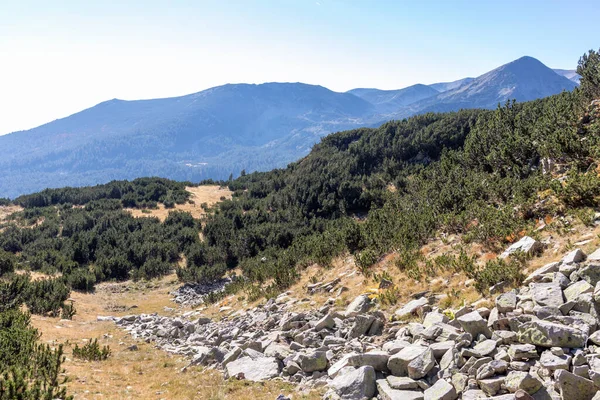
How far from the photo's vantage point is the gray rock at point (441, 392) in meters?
5.47

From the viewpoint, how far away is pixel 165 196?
61.5 meters

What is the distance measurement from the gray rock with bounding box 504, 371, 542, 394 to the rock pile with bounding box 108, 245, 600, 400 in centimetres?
1

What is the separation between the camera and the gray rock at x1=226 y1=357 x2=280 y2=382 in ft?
26.3

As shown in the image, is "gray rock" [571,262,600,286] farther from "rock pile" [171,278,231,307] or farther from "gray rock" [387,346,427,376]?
"rock pile" [171,278,231,307]

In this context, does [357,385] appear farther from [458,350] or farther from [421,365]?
[458,350]

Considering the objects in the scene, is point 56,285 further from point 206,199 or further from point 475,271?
point 206,199

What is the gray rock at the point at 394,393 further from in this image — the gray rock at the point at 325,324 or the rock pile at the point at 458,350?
the gray rock at the point at 325,324

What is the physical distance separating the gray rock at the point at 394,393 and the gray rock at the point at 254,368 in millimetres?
2705

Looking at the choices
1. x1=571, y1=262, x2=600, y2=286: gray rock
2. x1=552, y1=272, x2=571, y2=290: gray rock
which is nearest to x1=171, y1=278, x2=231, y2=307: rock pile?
x1=552, y1=272, x2=571, y2=290: gray rock

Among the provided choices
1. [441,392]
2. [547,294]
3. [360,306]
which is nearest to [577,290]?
[547,294]

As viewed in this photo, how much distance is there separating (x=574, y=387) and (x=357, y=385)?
318 cm

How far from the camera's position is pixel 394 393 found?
234 inches

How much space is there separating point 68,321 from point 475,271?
1902 cm

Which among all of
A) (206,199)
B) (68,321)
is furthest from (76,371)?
(206,199)
